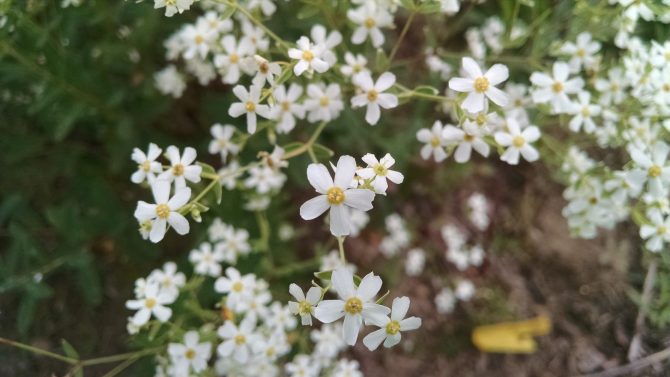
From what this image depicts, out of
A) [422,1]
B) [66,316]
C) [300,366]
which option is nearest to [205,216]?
[300,366]

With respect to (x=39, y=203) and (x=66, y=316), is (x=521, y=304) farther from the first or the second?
(x=39, y=203)

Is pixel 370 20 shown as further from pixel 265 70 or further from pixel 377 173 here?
pixel 377 173

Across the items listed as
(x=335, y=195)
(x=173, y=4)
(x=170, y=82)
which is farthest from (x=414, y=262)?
(x=173, y=4)

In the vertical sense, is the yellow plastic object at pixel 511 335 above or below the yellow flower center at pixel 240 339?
below

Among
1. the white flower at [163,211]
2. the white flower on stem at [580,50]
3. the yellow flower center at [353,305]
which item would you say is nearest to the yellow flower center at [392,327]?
the yellow flower center at [353,305]

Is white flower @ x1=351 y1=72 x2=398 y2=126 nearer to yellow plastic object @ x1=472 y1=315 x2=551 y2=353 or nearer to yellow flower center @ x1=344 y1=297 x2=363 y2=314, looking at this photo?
yellow flower center @ x1=344 y1=297 x2=363 y2=314

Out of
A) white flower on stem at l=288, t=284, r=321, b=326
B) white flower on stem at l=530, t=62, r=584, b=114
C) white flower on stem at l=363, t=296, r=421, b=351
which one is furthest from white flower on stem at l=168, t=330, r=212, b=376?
white flower on stem at l=530, t=62, r=584, b=114

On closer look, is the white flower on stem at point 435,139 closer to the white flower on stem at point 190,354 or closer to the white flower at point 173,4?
the white flower at point 173,4

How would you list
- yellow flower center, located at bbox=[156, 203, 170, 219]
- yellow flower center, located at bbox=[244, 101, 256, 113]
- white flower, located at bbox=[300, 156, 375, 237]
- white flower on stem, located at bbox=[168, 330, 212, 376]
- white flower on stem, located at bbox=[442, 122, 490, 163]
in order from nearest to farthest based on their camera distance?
white flower, located at bbox=[300, 156, 375, 237] < yellow flower center, located at bbox=[156, 203, 170, 219] < yellow flower center, located at bbox=[244, 101, 256, 113] < white flower on stem, located at bbox=[442, 122, 490, 163] < white flower on stem, located at bbox=[168, 330, 212, 376]
